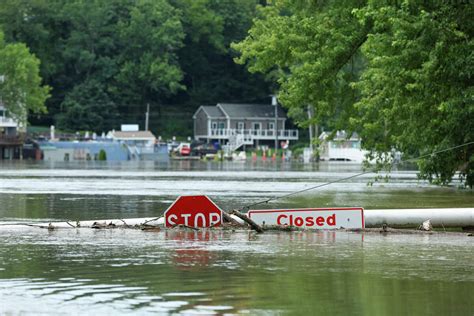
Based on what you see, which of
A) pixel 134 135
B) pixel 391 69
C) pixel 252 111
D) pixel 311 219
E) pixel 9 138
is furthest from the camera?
pixel 252 111

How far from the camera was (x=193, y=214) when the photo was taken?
25.5 metres

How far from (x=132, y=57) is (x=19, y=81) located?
33.2 metres

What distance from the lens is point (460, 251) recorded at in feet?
69.3

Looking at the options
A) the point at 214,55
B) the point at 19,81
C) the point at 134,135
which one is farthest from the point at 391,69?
the point at 214,55

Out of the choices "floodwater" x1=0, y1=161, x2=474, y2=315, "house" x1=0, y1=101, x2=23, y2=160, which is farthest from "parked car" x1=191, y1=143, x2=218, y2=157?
"floodwater" x1=0, y1=161, x2=474, y2=315

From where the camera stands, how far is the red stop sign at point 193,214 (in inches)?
998

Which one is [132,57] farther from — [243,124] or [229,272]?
[229,272]

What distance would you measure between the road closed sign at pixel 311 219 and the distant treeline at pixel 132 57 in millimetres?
125677

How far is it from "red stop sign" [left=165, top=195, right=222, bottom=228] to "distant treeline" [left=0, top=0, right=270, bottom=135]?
126 m

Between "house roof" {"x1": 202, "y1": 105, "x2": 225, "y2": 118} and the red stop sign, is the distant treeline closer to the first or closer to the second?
"house roof" {"x1": 202, "y1": 105, "x2": 225, "y2": 118}

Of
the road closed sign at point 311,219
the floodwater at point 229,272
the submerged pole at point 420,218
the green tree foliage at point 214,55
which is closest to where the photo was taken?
the floodwater at point 229,272

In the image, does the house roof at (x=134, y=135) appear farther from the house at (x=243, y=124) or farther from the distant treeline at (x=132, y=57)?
the house at (x=243, y=124)

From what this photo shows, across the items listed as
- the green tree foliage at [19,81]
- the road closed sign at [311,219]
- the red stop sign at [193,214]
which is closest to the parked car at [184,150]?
the green tree foliage at [19,81]

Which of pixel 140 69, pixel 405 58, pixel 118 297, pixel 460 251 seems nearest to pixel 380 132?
pixel 405 58
